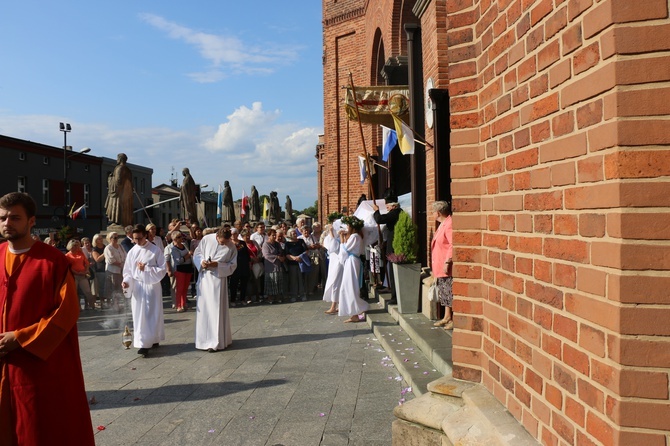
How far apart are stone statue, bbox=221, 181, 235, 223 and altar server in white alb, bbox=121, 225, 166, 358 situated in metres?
18.1

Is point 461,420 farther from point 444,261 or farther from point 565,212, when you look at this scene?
point 444,261

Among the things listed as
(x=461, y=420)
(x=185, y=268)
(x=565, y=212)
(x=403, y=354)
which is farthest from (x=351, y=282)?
(x=565, y=212)

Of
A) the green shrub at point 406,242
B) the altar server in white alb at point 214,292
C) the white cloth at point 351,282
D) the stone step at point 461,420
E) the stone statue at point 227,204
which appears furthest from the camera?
the stone statue at point 227,204

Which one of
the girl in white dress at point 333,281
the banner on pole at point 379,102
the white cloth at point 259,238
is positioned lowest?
the girl in white dress at point 333,281

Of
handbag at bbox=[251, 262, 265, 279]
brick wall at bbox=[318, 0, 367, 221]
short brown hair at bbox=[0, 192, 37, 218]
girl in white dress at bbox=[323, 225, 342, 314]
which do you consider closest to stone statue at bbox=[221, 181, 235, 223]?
brick wall at bbox=[318, 0, 367, 221]

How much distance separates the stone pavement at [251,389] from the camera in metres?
4.96

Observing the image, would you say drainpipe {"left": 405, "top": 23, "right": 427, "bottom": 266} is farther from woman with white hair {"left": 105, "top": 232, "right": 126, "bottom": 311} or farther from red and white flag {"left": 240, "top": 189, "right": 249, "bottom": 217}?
red and white flag {"left": 240, "top": 189, "right": 249, "bottom": 217}

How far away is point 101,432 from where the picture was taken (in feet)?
16.7

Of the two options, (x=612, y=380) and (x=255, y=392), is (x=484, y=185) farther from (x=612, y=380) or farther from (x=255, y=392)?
(x=255, y=392)

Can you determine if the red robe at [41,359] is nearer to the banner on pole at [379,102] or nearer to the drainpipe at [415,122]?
the drainpipe at [415,122]

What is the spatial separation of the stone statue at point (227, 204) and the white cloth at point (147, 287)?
59.4ft

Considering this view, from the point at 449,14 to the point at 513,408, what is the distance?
7.53 feet

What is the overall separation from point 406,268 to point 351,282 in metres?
1.59

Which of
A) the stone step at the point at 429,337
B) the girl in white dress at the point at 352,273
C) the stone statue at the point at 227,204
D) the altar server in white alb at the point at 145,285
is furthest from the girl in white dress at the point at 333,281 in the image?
the stone statue at the point at 227,204
